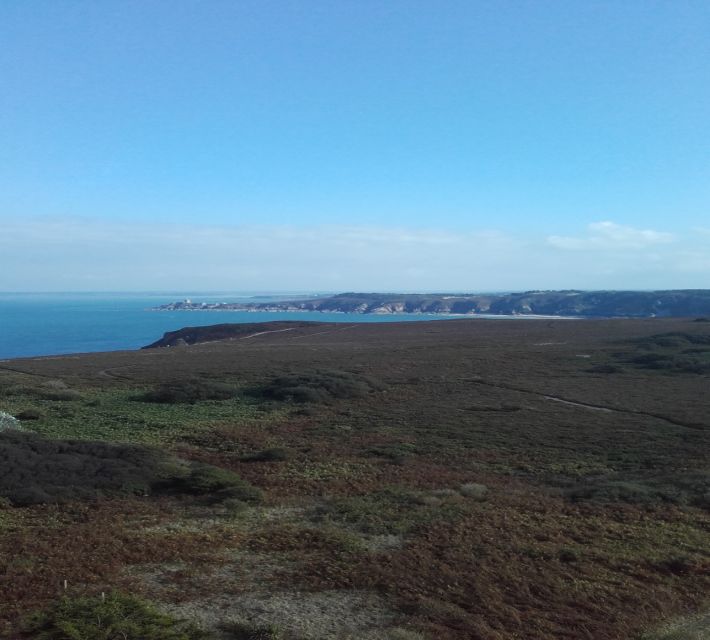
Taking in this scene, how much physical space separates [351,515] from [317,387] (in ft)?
63.3

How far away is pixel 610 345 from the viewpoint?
5591 cm

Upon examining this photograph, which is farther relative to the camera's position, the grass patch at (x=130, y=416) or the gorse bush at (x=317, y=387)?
the gorse bush at (x=317, y=387)

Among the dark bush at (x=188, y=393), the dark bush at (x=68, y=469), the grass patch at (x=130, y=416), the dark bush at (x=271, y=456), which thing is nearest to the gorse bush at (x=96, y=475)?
the dark bush at (x=68, y=469)

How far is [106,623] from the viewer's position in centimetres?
772

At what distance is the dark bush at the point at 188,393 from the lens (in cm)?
2905

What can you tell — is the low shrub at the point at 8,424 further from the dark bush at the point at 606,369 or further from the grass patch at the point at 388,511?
the dark bush at the point at 606,369

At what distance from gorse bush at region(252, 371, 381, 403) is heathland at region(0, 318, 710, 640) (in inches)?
7.6

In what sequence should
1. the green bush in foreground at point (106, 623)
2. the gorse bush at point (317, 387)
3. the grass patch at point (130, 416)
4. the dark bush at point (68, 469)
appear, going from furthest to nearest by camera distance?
1. the gorse bush at point (317, 387)
2. the grass patch at point (130, 416)
3. the dark bush at point (68, 469)
4. the green bush in foreground at point (106, 623)

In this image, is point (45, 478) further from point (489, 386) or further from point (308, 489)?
point (489, 386)

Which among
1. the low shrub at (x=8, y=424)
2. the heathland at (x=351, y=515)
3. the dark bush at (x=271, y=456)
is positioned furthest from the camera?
the low shrub at (x=8, y=424)

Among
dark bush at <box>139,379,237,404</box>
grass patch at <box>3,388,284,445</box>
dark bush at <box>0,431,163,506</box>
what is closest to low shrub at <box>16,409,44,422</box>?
grass patch at <box>3,388,284,445</box>

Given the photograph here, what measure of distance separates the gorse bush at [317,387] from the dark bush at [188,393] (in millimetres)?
1708

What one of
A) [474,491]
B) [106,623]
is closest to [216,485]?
[474,491]

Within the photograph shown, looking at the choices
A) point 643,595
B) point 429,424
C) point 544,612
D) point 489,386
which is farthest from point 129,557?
point 489,386
